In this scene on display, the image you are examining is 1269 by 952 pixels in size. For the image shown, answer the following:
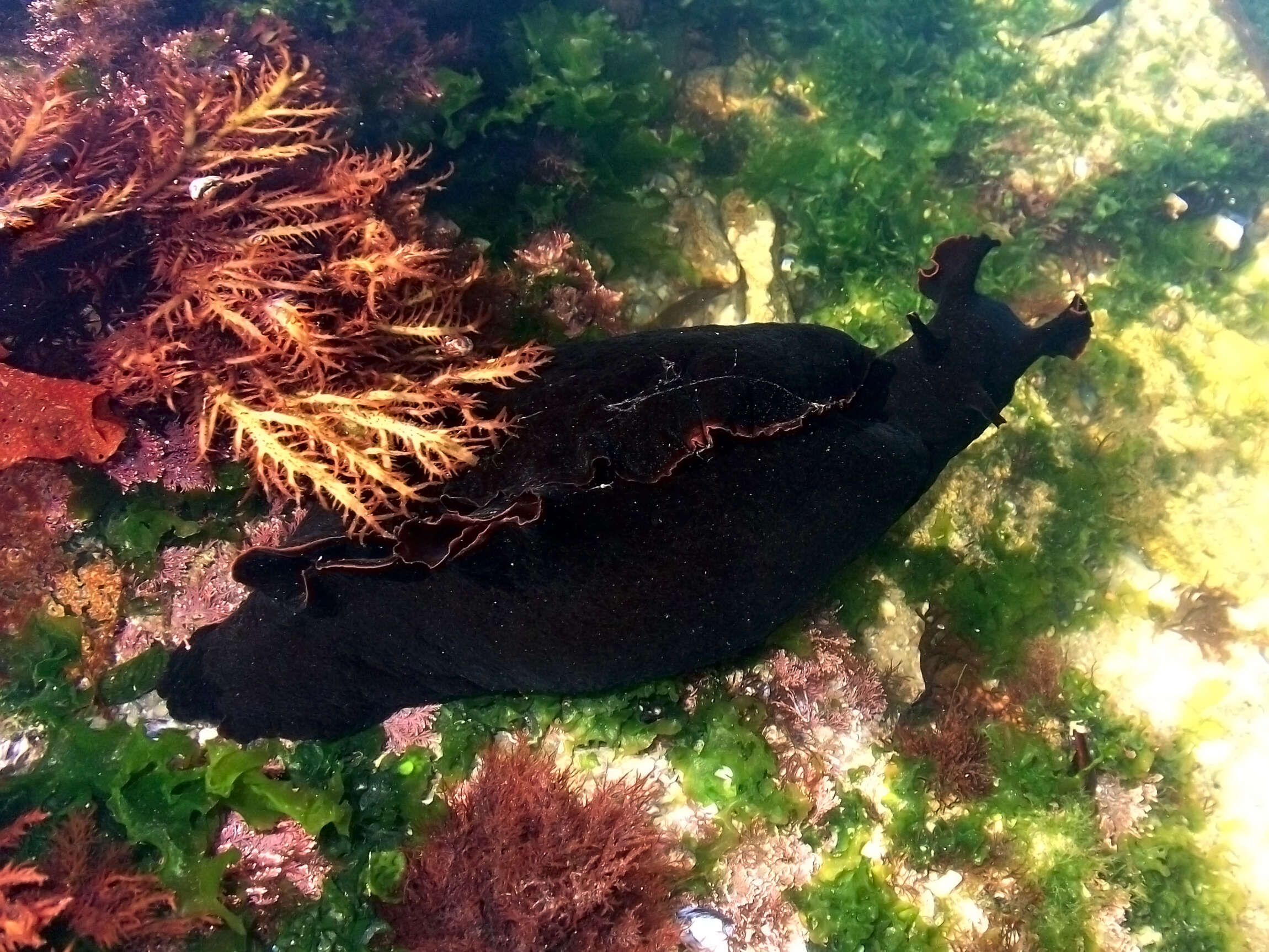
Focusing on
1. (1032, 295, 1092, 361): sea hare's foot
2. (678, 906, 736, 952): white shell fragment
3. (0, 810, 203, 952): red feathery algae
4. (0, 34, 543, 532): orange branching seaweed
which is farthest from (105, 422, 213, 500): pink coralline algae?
(1032, 295, 1092, 361): sea hare's foot

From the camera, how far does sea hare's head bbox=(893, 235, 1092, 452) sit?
4449mm

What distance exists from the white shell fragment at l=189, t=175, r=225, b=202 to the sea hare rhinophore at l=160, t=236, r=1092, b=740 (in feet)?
5.34

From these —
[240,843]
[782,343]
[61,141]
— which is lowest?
[240,843]

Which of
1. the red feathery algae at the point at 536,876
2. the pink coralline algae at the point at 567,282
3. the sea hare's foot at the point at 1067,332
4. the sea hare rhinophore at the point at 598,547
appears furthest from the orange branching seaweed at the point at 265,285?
the sea hare's foot at the point at 1067,332

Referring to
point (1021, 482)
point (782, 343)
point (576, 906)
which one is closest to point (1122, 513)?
point (1021, 482)

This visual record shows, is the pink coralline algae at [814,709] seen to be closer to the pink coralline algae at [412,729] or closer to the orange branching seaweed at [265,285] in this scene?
the pink coralline algae at [412,729]

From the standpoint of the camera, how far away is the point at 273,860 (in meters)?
3.86

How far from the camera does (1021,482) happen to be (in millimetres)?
5840

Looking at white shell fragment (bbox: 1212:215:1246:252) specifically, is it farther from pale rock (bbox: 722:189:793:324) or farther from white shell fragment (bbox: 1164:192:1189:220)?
pale rock (bbox: 722:189:793:324)

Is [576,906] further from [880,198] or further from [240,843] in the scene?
[880,198]

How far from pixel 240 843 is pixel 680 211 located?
5.02 m

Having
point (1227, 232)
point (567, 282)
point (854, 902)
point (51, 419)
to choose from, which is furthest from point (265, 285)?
point (1227, 232)

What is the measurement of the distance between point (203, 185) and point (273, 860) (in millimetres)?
3413

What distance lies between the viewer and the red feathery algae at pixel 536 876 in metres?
3.70
